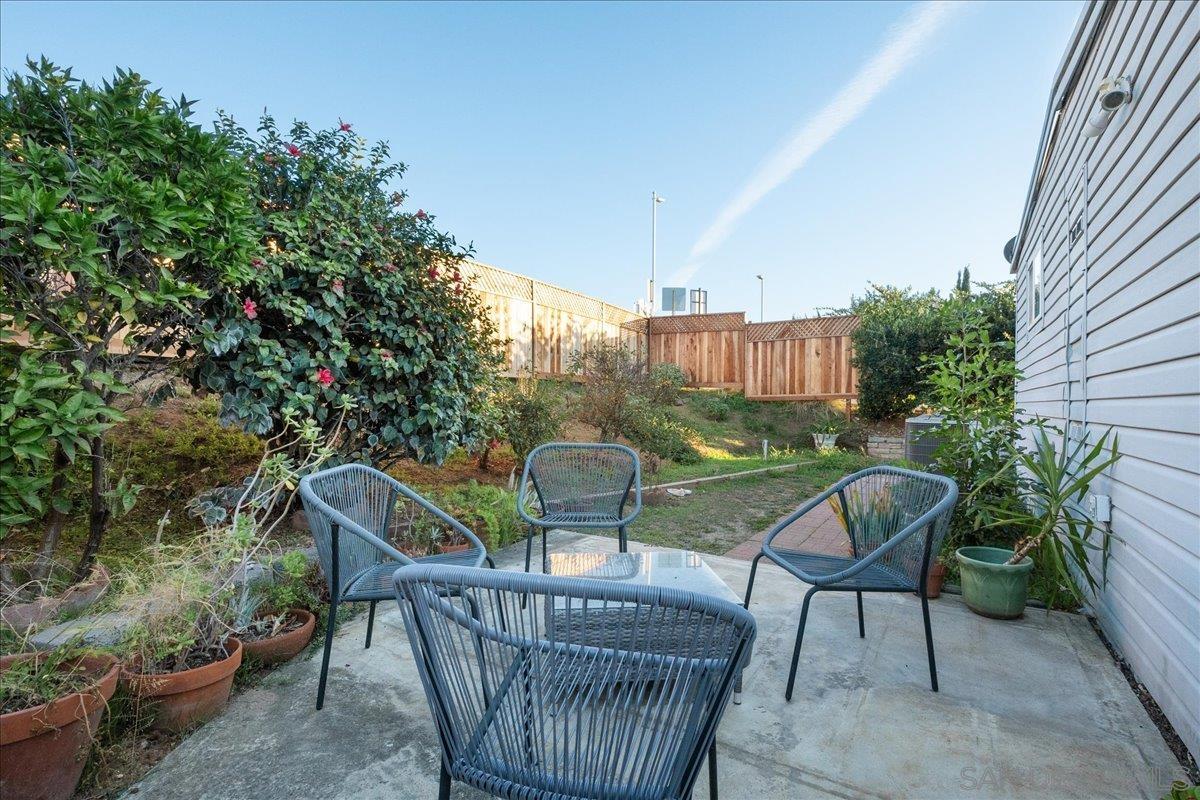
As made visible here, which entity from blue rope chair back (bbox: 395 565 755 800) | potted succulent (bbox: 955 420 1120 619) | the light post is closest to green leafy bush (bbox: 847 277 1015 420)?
potted succulent (bbox: 955 420 1120 619)

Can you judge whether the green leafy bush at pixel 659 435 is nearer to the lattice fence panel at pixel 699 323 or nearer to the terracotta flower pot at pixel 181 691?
the lattice fence panel at pixel 699 323

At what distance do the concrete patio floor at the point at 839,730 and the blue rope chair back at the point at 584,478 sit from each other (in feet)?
3.34

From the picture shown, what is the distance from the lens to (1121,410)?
91.2 inches

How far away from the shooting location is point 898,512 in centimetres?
237

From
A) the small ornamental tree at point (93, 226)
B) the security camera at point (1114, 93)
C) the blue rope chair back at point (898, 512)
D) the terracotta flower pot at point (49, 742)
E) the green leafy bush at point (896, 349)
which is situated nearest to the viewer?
the terracotta flower pot at point (49, 742)

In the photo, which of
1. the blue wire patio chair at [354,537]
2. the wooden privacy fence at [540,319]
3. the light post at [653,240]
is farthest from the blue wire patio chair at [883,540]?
the light post at [653,240]

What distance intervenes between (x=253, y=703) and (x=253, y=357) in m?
1.71

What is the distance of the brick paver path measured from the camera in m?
3.90

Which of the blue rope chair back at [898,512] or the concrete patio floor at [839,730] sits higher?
the blue rope chair back at [898,512]

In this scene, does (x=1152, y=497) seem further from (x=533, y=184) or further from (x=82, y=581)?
(x=533, y=184)

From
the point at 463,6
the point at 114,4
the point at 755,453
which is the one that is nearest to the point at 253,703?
the point at 114,4

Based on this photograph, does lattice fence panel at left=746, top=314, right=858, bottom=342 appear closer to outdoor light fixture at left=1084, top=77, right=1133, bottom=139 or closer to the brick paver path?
the brick paver path

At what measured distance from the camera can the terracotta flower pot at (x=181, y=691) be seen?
1.62 metres

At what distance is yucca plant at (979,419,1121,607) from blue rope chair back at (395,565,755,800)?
224 centimetres
